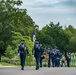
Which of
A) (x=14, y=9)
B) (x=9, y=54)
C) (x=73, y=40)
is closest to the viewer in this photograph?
(x=9, y=54)

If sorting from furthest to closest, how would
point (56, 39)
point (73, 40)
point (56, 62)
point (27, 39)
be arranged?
point (73, 40)
point (56, 39)
point (27, 39)
point (56, 62)

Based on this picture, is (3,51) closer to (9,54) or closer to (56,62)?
(9,54)

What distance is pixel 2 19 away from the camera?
69.7 meters

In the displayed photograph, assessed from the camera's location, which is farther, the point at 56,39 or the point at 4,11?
the point at 56,39

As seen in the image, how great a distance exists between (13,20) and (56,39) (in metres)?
25.6

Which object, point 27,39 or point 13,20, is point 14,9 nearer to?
point 13,20

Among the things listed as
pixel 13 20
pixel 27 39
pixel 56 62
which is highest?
pixel 13 20

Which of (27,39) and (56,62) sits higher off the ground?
(27,39)

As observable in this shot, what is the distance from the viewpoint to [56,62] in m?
39.5

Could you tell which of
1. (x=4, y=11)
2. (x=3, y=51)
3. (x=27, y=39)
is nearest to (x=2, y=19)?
(x=4, y=11)

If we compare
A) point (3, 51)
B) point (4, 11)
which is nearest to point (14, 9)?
point (4, 11)

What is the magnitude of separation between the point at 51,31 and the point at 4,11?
27.6 m

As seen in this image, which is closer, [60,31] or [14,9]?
[14,9]

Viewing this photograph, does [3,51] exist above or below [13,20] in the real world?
below
